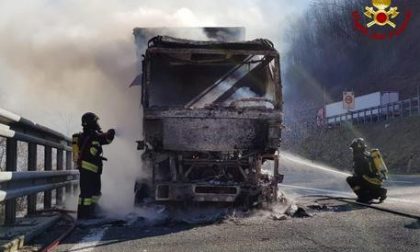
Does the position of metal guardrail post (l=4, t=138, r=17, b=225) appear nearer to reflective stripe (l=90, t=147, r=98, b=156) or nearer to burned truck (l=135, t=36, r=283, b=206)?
reflective stripe (l=90, t=147, r=98, b=156)

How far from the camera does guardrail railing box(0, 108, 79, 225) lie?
5.58m

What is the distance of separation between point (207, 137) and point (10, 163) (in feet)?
9.65

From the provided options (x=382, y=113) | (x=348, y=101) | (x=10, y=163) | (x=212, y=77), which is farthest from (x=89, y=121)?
(x=348, y=101)

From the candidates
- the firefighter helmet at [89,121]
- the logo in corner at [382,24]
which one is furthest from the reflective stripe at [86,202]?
the logo in corner at [382,24]

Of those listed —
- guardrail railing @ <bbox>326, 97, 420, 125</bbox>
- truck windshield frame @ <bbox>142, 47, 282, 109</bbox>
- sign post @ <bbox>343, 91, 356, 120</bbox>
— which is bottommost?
truck windshield frame @ <bbox>142, 47, 282, 109</bbox>

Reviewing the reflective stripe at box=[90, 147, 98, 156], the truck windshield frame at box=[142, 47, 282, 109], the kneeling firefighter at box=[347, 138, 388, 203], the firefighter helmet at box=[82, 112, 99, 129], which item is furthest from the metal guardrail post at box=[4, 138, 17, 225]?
the kneeling firefighter at box=[347, 138, 388, 203]

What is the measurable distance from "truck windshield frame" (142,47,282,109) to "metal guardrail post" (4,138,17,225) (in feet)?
9.05

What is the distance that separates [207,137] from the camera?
8344 millimetres

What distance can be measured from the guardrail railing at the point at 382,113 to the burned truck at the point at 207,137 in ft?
101

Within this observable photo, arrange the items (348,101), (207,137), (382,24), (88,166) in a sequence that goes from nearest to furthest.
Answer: (88,166)
(207,137)
(348,101)
(382,24)

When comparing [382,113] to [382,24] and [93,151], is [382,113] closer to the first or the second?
[382,24]

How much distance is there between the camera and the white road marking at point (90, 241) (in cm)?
559

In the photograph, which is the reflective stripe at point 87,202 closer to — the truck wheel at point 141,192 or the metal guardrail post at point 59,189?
the truck wheel at point 141,192

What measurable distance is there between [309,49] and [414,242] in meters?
83.8
